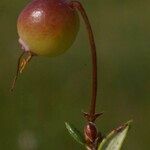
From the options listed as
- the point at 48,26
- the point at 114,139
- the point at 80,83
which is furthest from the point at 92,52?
the point at 80,83

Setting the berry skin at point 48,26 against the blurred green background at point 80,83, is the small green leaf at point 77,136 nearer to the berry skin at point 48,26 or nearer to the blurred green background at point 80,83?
the berry skin at point 48,26

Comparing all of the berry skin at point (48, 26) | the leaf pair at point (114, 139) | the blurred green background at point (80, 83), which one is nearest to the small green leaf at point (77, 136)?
the leaf pair at point (114, 139)

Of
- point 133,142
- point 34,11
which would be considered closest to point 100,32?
point 133,142

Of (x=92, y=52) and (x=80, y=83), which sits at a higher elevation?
(x=92, y=52)

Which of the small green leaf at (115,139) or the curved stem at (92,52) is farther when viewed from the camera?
the small green leaf at (115,139)

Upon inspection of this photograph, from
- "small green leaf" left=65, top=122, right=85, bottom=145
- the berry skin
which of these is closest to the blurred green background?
"small green leaf" left=65, top=122, right=85, bottom=145

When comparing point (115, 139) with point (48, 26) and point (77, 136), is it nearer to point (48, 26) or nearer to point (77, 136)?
point (77, 136)
